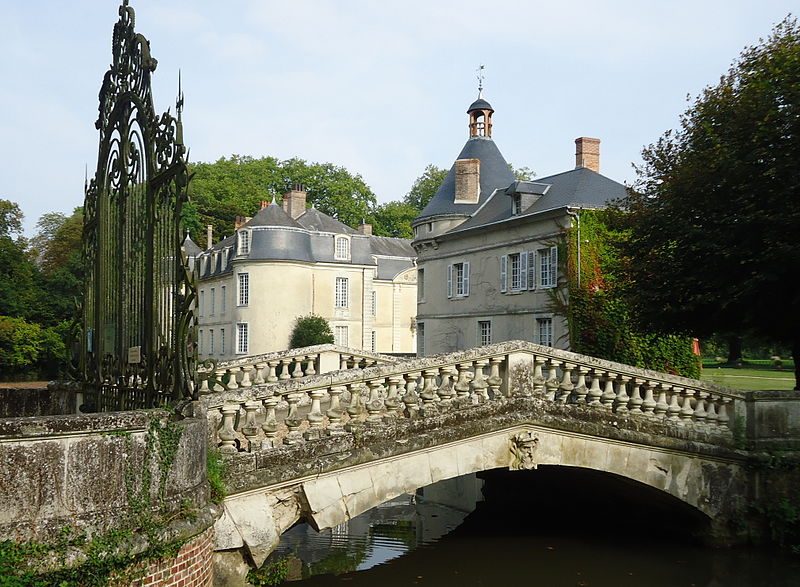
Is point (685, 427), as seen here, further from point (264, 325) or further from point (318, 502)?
point (264, 325)

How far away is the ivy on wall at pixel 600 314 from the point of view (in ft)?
64.3

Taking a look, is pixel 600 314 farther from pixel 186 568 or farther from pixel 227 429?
pixel 186 568

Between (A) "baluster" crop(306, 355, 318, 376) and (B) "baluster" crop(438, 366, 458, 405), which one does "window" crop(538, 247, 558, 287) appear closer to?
(A) "baluster" crop(306, 355, 318, 376)

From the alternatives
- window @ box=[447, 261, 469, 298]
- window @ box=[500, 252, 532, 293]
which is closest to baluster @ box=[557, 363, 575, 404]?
window @ box=[500, 252, 532, 293]

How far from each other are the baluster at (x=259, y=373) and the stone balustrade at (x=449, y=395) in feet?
1.04

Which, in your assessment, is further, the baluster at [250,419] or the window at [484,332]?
the window at [484,332]

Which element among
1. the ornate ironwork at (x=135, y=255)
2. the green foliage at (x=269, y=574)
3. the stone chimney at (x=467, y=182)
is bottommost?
the green foliage at (x=269, y=574)

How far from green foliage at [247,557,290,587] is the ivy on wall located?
1282 centimetres

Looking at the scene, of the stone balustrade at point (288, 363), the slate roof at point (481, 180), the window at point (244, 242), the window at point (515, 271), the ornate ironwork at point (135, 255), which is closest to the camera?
the ornate ironwork at point (135, 255)

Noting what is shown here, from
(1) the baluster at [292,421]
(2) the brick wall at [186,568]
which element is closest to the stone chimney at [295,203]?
(1) the baluster at [292,421]

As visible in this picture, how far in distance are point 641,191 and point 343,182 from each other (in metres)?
40.3

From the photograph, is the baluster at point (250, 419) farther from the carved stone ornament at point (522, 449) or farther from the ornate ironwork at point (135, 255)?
the carved stone ornament at point (522, 449)

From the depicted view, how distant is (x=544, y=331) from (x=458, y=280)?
5243mm

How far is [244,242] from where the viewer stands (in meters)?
37.9
